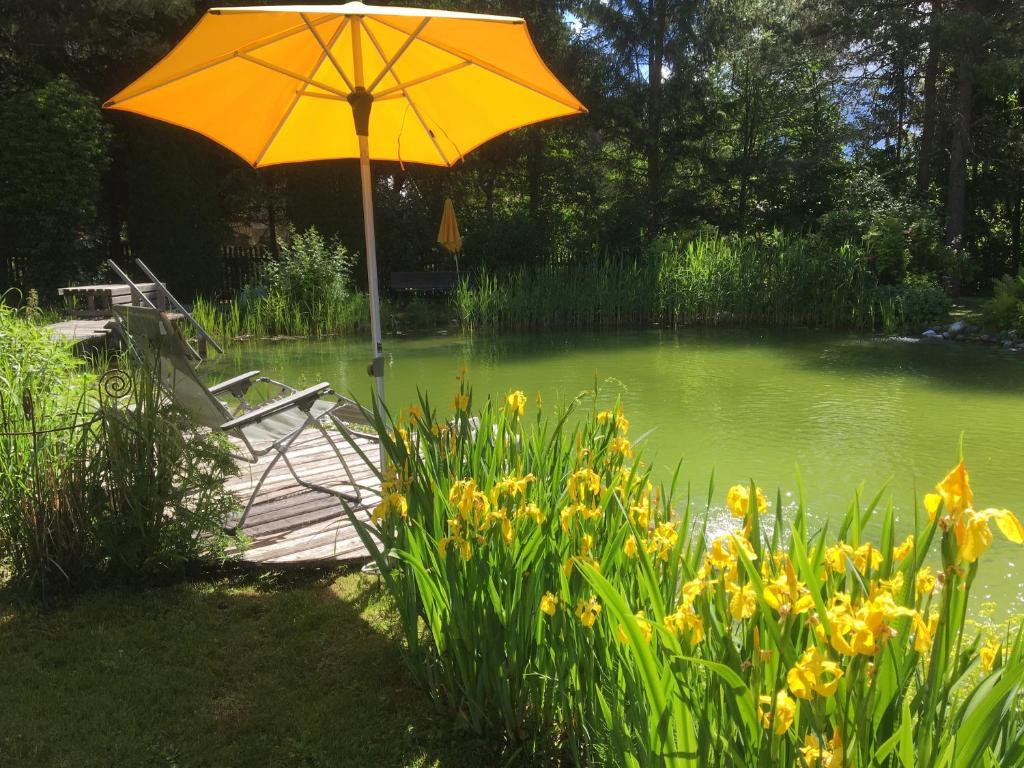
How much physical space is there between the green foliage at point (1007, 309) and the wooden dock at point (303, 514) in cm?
922

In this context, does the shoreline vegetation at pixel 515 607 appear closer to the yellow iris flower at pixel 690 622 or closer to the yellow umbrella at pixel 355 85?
the yellow iris flower at pixel 690 622

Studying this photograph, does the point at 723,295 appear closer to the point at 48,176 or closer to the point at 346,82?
the point at 346,82

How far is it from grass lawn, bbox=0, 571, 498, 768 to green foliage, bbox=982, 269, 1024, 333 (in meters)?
10.1

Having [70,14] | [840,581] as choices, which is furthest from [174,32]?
[840,581]

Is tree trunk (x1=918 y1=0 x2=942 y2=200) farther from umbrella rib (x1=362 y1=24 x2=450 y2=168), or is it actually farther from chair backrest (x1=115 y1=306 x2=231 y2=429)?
chair backrest (x1=115 y1=306 x2=231 y2=429)

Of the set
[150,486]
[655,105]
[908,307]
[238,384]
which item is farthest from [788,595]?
[655,105]

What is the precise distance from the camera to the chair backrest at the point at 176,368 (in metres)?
3.36

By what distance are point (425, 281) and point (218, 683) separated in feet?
42.0

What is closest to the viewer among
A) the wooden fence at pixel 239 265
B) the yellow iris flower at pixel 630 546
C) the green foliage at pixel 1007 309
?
the yellow iris flower at pixel 630 546

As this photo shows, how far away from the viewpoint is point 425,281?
14.9 m

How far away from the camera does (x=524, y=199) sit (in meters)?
20.0

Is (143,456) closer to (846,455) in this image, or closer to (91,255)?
(846,455)

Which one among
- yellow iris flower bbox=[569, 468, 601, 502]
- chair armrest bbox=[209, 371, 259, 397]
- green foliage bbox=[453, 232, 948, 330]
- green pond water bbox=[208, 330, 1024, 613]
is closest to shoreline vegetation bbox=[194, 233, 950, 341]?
green foliage bbox=[453, 232, 948, 330]

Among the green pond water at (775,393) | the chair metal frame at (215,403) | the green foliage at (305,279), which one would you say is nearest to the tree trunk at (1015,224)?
the green pond water at (775,393)
